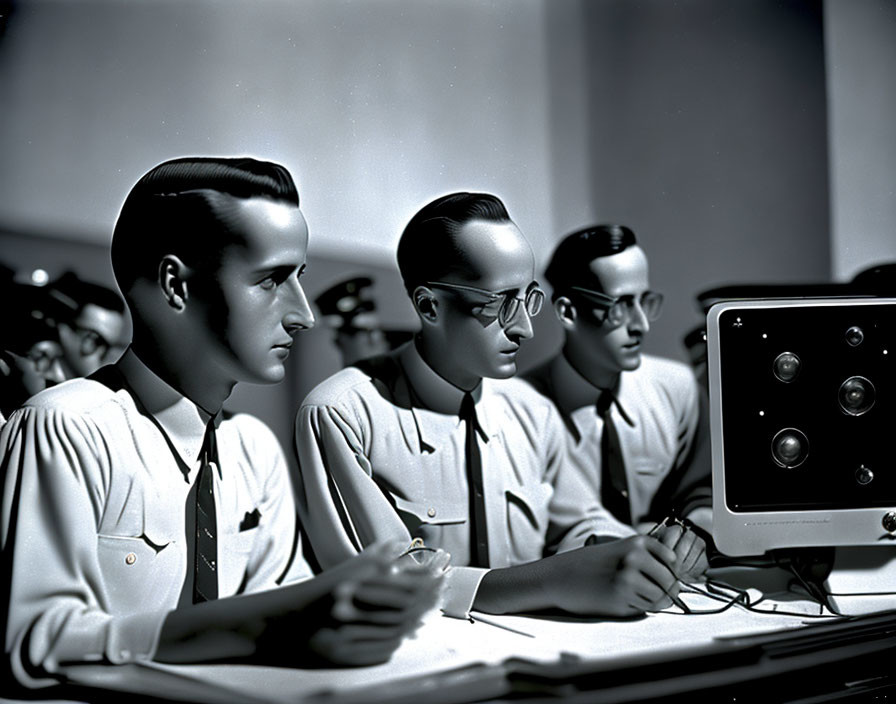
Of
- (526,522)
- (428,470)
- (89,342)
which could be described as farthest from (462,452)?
(89,342)

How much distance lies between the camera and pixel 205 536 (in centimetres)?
133

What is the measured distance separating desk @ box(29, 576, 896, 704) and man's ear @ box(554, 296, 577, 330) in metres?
0.54

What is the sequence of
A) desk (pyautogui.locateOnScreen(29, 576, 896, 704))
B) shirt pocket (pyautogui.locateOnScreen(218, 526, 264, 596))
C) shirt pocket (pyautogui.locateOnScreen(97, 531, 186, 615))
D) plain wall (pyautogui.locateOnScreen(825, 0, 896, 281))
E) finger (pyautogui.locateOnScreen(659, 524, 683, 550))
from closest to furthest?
desk (pyautogui.locateOnScreen(29, 576, 896, 704)) → shirt pocket (pyautogui.locateOnScreen(97, 531, 186, 615)) → shirt pocket (pyautogui.locateOnScreen(218, 526, 264, 596)) → finger (pyautogui.locateOnScreen(659, 524, 683, 550)) → plain wall (pyautogui.locateOnScreen(825, 0, 896, 281))

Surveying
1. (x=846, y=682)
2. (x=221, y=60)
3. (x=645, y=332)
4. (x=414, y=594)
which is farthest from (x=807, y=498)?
(x=221, y=60)

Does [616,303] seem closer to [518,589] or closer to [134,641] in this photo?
[518,589]

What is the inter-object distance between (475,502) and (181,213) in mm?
635

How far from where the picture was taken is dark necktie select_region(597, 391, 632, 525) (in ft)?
5.79

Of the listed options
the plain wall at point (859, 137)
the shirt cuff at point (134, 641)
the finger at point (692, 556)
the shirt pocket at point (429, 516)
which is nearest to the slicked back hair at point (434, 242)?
the shirt pocket at point (429, 516)

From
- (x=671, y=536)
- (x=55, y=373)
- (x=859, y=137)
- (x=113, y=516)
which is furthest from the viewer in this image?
(x=859, y=137)

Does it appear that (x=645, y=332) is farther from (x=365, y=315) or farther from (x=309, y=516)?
(x=309, y=516)

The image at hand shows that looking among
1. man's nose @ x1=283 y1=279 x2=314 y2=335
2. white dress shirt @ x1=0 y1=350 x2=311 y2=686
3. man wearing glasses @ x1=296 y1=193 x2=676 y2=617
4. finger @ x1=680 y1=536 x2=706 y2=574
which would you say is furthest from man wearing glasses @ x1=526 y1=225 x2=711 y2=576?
white dress shirt @ x1=0 y1=350 x2=311 y2=686

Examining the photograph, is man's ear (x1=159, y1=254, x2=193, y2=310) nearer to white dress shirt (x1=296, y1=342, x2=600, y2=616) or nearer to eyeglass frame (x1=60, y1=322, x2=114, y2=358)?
eyeglass frame (x1=60, y1=322, x2=114, y2=358)

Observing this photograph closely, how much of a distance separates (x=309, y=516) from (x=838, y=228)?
1.31 metres

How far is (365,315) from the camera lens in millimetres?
1555
